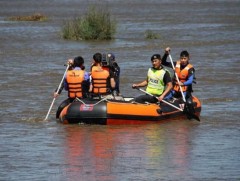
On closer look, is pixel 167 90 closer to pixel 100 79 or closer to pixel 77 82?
pixel 100 79

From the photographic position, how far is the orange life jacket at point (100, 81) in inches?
703

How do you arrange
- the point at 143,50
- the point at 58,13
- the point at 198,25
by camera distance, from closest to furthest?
the point at 143,50
the point at 198,25
the point at 58,13

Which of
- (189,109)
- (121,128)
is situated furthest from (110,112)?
(189,109)

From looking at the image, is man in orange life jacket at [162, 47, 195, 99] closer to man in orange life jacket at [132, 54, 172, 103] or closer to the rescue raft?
man in orange life jacket at [132, 54, 172, 103]

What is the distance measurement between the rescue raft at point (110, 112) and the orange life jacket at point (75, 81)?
1.08ft

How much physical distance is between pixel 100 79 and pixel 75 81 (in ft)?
1.49

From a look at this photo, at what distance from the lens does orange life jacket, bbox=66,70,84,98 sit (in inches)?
703

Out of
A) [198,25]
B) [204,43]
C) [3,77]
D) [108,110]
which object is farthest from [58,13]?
[108,110]

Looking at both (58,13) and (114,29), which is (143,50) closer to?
(114,29)

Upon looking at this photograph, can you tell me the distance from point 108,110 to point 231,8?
46.7m

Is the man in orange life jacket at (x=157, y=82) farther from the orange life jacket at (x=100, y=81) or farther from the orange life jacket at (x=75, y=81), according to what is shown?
the orange life jacket at (x=75, y=81)

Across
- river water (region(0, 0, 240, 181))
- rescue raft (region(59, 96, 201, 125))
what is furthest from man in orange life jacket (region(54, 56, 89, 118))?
river water (region(0, 0, 240, 181))

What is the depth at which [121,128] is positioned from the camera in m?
17.4

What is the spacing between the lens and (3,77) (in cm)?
2641
